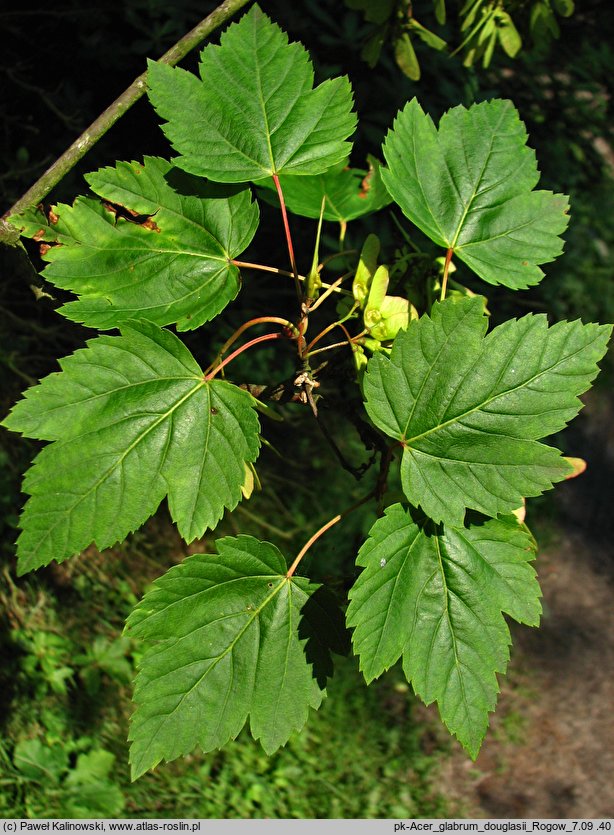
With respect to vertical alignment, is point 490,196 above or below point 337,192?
below

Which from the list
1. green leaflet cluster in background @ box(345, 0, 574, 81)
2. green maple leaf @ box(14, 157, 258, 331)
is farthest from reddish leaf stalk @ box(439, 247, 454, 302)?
green leaflet cluster in background @ box(345, 0, 574, 81)

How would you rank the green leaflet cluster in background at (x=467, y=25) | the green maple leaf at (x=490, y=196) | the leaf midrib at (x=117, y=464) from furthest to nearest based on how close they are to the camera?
the green leaflet cluster in background at (x=467, y=25), the green maple leaf at (x=490, y=196), the leaf midrib at (x=117, y=464)

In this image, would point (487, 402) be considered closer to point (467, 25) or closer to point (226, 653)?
point (226, 653)

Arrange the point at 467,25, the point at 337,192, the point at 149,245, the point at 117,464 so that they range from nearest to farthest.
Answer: the point at 117,464
the point at 149,245
the point at 337,192
the point at 467,25

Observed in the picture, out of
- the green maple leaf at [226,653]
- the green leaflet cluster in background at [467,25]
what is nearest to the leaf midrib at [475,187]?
the green leaflet cluster in background at [467,25]

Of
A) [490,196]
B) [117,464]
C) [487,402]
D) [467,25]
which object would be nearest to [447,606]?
[487,402]

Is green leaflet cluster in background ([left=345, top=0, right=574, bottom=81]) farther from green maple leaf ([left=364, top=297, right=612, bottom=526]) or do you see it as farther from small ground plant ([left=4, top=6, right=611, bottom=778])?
green maple leaf ([left=364, top=297, right=612, bottom=526])

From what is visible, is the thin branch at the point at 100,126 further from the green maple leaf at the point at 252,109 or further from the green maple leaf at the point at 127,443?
the green maple leaf at the point at 127,443
